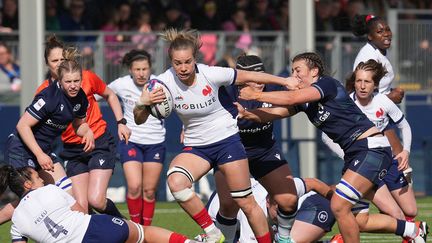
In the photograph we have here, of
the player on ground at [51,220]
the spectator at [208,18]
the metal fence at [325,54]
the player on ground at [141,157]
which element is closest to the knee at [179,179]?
the player on ground at [51,220]

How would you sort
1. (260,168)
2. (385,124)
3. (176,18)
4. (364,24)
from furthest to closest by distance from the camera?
(176,18)
(364,24)
(385,124)
(260,168)

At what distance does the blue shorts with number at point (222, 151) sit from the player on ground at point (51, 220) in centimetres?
92

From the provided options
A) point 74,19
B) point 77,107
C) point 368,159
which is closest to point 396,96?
point 368,159

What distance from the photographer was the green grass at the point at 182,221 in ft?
37.2

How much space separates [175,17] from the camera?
18219 mm

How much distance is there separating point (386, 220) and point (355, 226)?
783 millimetres

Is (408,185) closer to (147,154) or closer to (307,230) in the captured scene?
(307,230)

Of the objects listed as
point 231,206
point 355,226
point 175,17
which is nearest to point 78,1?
point 175,17

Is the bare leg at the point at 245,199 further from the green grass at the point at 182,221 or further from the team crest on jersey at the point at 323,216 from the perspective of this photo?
the green grass at the point at 182,221

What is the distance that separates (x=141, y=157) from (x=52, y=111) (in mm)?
2340

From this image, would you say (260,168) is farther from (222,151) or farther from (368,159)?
(368,159)

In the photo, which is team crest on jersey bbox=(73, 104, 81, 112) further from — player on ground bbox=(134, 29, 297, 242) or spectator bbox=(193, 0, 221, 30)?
spectator bbox=(193, 0, 221, 30)

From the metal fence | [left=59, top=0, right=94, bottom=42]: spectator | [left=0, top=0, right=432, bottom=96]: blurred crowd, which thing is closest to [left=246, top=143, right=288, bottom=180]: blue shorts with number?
[left=0, top=0, right=432, bottom=96]: blurred crowd

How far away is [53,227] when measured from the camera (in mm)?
8422
